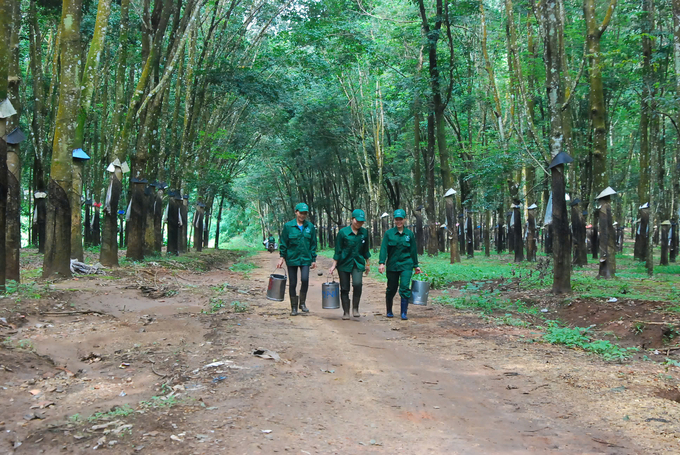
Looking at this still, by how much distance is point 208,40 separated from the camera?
18.6 m

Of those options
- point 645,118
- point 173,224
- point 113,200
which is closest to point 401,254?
point 113,200

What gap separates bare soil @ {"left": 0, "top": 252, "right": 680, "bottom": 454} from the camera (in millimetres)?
3826

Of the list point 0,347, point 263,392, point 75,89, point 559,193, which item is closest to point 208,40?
point 75,89

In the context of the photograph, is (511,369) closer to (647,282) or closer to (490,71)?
(647,282)

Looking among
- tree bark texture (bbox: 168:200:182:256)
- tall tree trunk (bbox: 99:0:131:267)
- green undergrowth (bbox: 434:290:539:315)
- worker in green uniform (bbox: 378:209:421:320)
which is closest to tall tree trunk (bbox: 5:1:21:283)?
tall tree trunk (bbox: 99:0:131:267)

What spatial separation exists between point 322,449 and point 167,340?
3.76 meters

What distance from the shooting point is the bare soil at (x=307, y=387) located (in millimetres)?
3826

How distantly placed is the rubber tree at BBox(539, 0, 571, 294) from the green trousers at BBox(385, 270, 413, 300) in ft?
10.7

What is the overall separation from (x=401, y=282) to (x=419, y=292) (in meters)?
0.39

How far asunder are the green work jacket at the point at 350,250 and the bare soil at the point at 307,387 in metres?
1.01

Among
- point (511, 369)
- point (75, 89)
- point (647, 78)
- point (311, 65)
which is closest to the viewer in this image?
point (511, 369)

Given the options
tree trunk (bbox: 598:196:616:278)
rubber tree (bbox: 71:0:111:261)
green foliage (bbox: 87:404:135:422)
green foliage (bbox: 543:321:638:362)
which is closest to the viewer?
green foliage (bbox: 87:404:135:422)

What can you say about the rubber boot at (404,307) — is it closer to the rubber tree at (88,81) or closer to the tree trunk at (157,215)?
the rubber tree at (88,81)

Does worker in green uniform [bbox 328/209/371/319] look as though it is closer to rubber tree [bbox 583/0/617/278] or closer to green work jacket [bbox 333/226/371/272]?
green work jacket [bbox 333/226/371/272]
